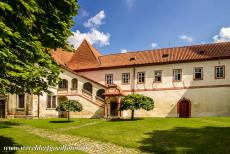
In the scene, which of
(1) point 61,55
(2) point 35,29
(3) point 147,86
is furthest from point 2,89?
(1) point 61,55

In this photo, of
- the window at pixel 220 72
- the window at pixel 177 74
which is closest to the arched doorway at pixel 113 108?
the window at pixel 177 74

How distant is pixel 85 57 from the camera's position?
41.8 meters

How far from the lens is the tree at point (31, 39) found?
9.35m

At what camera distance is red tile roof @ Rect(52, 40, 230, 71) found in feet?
113

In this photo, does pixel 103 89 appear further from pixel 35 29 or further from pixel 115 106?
pixel 35 29

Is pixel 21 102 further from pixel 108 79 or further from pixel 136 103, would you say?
pixel 136 103

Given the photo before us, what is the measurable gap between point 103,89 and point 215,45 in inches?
628

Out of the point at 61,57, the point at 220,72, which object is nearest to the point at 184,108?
the point at 220,72

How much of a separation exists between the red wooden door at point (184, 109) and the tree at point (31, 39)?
78.5 ft

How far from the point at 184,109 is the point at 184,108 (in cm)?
13

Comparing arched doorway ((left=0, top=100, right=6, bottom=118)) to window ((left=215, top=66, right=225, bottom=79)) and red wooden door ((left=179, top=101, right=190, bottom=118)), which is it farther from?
window ((left=215, top=66, right=225, bottom=79))

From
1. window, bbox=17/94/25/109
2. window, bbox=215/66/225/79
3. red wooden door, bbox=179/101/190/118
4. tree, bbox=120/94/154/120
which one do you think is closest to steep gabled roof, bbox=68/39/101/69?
window, bbox=17/94/25/109

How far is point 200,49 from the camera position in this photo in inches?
1422

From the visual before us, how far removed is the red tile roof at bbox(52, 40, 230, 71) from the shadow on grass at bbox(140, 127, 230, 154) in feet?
54.9
